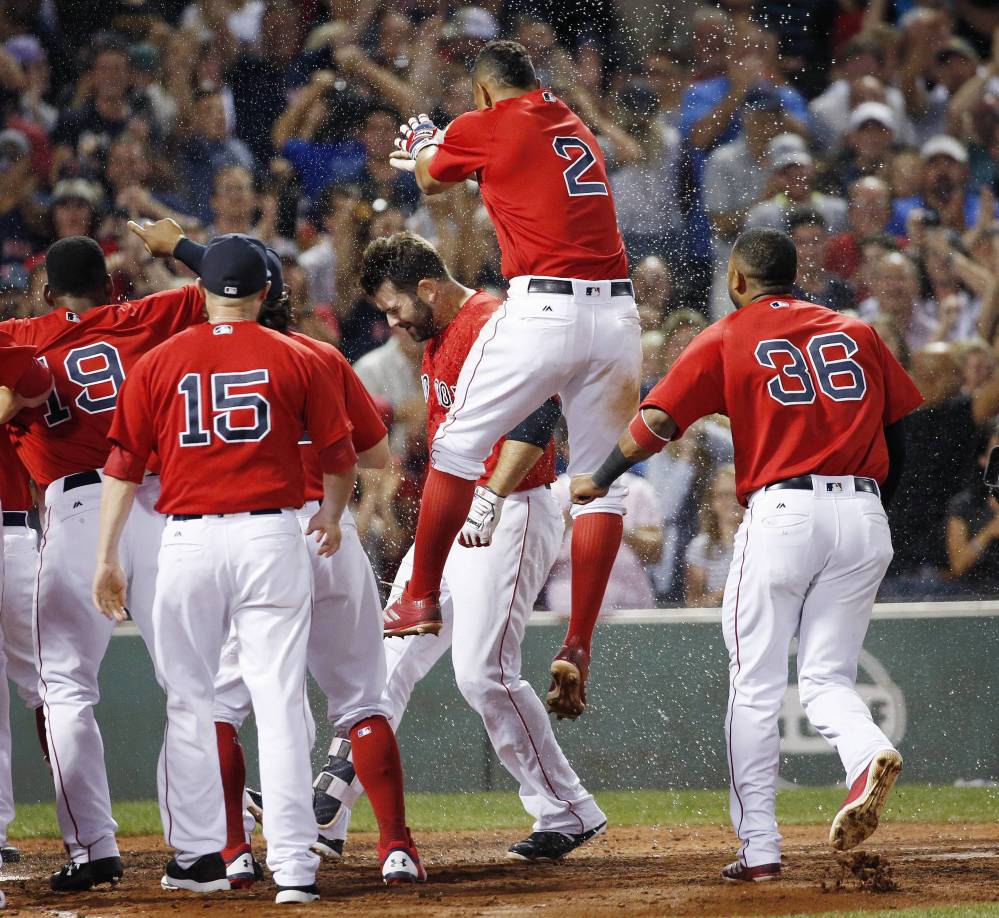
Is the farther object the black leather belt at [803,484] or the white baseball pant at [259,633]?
the black leather belt at [803,484]

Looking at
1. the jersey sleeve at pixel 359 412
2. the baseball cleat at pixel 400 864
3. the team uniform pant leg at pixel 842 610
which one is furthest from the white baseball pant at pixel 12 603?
the team uniform pant leg at pixel 842 610

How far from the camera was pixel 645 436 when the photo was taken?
16.3 feet

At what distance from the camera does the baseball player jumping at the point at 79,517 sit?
5.04 meters

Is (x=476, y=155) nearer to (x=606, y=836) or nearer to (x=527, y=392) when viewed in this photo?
(x=527, y=392)

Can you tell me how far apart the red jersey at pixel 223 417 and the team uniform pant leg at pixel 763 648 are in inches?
56.5

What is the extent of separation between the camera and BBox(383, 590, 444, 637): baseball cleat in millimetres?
5328

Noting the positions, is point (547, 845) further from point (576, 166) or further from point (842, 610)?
point (576, 166)

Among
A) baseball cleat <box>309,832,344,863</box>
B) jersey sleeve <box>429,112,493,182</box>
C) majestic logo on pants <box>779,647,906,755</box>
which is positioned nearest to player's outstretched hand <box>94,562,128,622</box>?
baseball cleat <box>309,832,344,863</box>

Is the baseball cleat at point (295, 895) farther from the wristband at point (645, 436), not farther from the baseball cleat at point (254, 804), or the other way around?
the wristband at point (645, 436)

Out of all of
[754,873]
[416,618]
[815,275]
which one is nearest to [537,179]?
[416,618]

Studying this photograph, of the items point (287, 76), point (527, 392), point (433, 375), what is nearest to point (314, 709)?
point (433, 375)

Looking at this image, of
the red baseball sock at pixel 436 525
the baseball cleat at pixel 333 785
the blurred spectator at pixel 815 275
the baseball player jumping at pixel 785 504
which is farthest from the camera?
the blurred spectator at pixel 815 275

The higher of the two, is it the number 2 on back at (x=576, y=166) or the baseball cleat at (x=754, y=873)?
the number 2 on back at (x=576, y=166)

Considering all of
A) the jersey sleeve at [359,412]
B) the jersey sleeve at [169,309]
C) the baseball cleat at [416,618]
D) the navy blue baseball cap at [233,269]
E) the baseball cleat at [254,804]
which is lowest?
the baseball cleat at [254,804]
